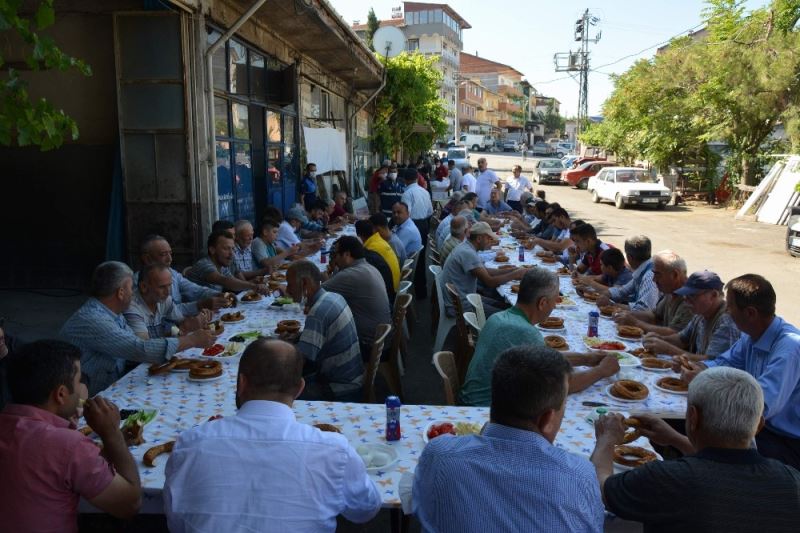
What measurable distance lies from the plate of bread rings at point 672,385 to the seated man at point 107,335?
126 inches

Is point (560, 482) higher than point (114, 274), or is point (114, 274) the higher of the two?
point (114, 274)

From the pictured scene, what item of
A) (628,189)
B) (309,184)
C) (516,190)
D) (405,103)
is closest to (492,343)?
(309,184)

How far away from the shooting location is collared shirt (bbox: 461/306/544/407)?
12.6 ft

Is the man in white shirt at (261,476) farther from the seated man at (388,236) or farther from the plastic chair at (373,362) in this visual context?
the seated man at (388,236)

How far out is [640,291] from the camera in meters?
6.30

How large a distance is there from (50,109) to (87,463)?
2.19 metres

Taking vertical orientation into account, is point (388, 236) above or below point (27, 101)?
below

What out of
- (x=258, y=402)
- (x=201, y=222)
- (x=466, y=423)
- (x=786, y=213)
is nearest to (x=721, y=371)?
(x=466, y=423)

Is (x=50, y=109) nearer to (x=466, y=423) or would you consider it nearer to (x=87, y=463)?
(x=87, y=463)

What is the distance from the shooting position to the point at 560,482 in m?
2.12

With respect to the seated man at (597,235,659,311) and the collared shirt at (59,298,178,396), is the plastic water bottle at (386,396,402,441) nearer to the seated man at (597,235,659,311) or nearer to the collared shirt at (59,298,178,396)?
the collared shirt at (59,298,178,396)

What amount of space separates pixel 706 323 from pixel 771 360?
106 cm

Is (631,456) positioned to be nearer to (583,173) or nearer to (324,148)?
(324,148)

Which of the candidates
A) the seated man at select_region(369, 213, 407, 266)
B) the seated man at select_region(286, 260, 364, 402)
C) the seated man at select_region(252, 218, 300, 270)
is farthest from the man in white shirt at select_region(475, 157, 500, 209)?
the seated man at select_region(286, 260, 364, 402)
